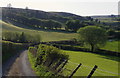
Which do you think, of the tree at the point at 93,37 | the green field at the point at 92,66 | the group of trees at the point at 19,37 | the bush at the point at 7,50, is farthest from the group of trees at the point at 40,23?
the bush at the point at 7,50

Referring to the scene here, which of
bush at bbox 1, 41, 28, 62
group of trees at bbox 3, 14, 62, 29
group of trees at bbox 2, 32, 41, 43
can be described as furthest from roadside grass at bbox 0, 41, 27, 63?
group of trees at bbox 3, 14, 62, 29

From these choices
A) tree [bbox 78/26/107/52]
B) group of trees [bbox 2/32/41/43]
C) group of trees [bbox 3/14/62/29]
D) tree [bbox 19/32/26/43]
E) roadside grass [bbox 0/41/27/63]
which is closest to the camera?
roadside grass [bbox 0/41/27/63]

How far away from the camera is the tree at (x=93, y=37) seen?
77.6 m

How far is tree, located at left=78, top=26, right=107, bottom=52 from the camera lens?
77.6 metres

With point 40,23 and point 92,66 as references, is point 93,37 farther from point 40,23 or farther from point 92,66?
point 40,23

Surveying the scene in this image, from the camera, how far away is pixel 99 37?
255ft

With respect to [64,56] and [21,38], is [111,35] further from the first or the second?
[64,56]

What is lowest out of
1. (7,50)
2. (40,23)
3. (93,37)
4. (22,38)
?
(22,38)

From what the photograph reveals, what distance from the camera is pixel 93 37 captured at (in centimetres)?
7775

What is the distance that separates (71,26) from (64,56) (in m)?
141

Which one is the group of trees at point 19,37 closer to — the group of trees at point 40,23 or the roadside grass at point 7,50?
the roadside grass at point 7,50

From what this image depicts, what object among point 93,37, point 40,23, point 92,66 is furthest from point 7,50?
point 40,23

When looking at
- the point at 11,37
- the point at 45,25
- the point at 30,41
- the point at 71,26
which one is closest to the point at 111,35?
the point at 71,26

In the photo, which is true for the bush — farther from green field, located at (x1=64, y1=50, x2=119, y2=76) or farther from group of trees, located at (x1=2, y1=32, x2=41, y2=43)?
group of trees, located at (x1=2, y1=32, x2=41, y2=43)
